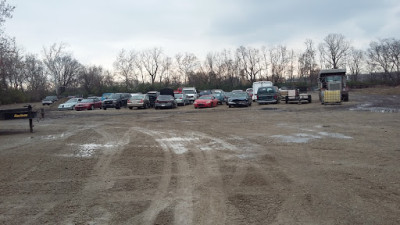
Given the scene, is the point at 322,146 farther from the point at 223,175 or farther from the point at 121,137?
the point at 121,137

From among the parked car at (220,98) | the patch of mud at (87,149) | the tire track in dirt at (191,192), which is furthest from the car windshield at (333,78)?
the patch of mud at (87,149)

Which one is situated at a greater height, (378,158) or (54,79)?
(54,79)

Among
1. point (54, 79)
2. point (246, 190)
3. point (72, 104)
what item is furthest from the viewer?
point (54, 79)

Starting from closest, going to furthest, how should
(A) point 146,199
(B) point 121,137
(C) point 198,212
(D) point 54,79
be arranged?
(C) point 198,212, (A) point 146,199, (B) point 121,137, (D) point 54,79

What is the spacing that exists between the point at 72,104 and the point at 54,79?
4822 centimetres

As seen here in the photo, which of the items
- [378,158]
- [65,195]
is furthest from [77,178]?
[378,158]

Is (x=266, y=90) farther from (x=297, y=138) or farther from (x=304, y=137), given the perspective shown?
(x=297, y=138)

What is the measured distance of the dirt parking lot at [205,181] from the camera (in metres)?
4.60

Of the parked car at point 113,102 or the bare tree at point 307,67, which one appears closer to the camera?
the parked car at point 113,102

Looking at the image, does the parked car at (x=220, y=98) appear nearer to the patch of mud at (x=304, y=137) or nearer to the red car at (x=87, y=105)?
the red car at (x=87, y=105)

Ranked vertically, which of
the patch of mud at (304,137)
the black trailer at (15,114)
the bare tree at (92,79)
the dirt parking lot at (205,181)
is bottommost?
the patch of mud at (304,137)

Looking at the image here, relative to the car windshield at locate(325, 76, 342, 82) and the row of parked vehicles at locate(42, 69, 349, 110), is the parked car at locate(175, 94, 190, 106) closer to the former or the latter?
the row of parked vehicles at locate(42, 69, 349, 110)

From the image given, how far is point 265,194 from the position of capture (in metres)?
5.45

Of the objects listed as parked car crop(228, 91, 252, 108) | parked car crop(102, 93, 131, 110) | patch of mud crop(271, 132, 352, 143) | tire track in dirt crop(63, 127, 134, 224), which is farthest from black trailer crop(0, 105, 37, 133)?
parked car crop(102, 93, 131, 110)
